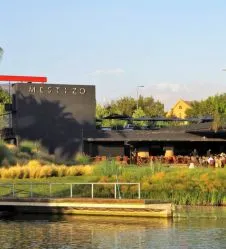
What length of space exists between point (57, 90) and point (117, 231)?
4026 cm

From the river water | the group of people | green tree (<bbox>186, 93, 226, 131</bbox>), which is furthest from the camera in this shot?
green tree (<bbox>186, 93, 226, 131</bbox>)

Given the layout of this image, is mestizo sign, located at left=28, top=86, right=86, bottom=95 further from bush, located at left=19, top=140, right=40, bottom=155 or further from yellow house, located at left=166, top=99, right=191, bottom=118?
yellow house, located at left=166, top=99, right=191, bottom=118

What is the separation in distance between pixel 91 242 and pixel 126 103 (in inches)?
3933

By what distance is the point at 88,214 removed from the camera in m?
29.7

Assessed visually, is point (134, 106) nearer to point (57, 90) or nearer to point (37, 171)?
point (57, 90)

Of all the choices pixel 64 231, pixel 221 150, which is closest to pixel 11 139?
pixel 221 150

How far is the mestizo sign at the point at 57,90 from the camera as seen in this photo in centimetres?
6366

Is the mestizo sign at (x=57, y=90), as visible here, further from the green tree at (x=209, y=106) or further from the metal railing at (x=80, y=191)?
the green tree at (x=209, y=106)

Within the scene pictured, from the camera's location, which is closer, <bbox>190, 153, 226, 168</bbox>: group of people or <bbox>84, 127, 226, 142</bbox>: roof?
<bbox>190, 153, 226, 168</bbox>: group of people

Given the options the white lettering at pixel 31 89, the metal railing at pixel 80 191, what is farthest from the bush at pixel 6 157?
the white lettering at pixel 31 89

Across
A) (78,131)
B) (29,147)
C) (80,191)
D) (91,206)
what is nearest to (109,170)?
(80,191)

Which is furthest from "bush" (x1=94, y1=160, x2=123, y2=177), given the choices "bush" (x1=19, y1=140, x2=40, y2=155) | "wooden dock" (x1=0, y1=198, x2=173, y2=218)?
"bush" (x1=19, y1=140, x2=40, y2=155)

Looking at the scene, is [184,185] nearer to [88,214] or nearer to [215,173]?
[215,173]

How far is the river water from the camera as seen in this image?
22.6m
